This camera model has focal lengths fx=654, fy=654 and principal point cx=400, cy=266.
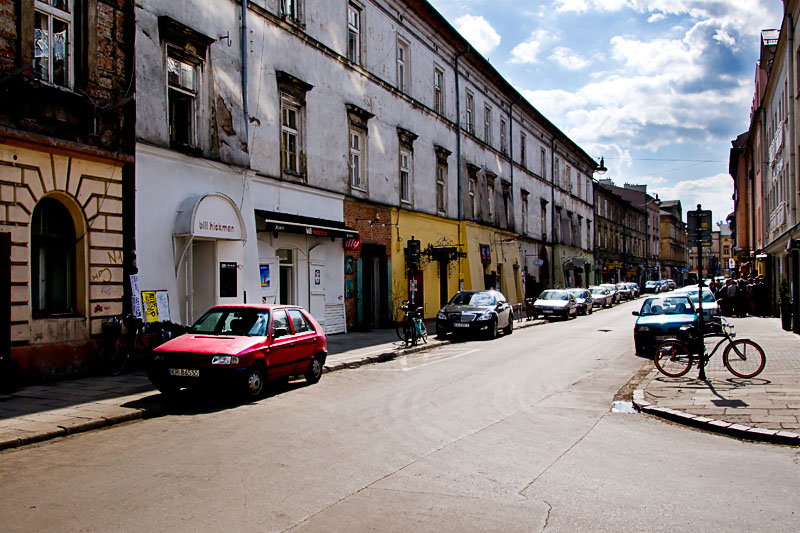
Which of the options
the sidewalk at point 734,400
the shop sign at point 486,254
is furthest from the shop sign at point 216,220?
the shop sign at point 486,254

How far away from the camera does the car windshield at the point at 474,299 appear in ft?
74.2

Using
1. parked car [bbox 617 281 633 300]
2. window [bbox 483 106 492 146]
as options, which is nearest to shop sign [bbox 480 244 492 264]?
window [bbox 483 106 492 146]

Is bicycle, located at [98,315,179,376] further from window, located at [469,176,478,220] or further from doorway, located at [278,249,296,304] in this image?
window, located at [469,176,478,220]

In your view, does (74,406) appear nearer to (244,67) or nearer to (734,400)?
(734,400)

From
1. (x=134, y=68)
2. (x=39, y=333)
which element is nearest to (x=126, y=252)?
(x=39, y=333)

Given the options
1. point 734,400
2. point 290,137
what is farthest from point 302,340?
point 290,137

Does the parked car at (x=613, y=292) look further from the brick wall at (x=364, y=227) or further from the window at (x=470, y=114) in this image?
the brick wall at (x=364, y=227)

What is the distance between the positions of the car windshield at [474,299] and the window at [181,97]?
36.2ft

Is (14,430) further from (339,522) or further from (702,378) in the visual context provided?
(702,378)

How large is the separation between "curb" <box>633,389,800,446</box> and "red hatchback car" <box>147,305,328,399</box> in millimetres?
5673

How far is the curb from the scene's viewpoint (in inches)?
290

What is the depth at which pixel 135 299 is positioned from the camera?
1311 cm

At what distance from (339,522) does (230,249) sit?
39.7 feet

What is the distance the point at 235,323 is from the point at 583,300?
2909 cm
